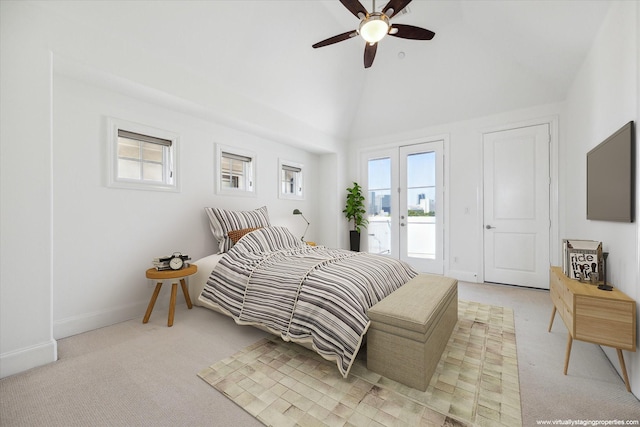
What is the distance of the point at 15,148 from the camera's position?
1.87 meters

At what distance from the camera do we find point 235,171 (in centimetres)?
408

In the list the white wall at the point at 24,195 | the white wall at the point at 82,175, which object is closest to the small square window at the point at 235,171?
the white wall at the point at 82,175

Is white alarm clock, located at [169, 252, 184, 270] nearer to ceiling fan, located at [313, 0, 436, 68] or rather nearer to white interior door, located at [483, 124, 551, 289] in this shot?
ceiling fan, located at [313, 0, 436, 68]

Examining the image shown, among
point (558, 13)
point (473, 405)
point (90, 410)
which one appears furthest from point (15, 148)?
point (558, 13)

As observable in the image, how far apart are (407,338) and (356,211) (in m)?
3.78

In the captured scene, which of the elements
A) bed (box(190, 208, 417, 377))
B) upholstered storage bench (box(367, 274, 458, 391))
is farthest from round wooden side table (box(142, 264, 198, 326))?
upholstered storage bench (box(367, 274, 458, 391))

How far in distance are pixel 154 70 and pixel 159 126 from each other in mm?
637

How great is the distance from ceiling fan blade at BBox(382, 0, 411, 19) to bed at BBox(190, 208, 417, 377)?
218 centimetres

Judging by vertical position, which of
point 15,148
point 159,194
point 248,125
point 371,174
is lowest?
point 159,194

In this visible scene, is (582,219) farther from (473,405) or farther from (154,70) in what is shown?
(154,70)

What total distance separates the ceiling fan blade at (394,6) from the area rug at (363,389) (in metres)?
2.81

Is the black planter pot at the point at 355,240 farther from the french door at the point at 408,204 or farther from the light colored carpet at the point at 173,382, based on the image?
the light colored carpet at the point at 173,382

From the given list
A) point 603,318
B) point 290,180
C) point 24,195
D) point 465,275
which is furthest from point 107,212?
point 465,275

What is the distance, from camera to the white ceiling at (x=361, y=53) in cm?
249
